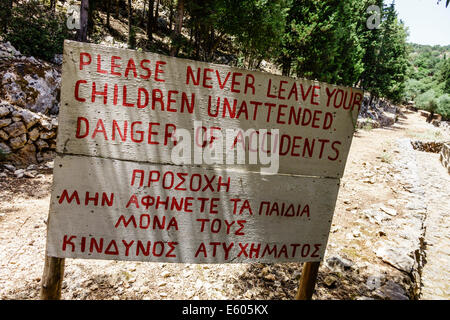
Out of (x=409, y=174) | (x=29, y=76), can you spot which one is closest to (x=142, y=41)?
(x=29, y=76)

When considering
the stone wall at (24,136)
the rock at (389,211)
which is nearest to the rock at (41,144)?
the stone wall at (24,136)

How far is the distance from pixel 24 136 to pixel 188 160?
622 centimetres

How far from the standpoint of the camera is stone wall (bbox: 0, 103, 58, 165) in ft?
19.2

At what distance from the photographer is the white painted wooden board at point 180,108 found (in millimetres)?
1545

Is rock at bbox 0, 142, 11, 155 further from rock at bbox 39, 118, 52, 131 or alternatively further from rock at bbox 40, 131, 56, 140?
rock at bbox 39, 118, 52, 131

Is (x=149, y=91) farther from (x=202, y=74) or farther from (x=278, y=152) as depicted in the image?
(x=278, y=152)

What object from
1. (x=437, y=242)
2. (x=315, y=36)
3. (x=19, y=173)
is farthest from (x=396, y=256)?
(x=315, y=36)

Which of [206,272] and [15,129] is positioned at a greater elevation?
[15,129]

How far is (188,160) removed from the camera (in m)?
1.70

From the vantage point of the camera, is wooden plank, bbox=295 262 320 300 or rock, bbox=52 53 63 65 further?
rock, bbox=52 53 63 65

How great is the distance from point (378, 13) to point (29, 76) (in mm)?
34977

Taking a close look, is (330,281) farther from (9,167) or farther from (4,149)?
(4,149)

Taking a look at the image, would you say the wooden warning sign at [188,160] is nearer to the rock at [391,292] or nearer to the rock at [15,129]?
the rock at [391,292]

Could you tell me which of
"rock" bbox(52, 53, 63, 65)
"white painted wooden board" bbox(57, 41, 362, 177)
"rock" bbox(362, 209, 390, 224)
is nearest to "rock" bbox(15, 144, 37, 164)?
"rock" bbox(52, 53, 63, 65)
